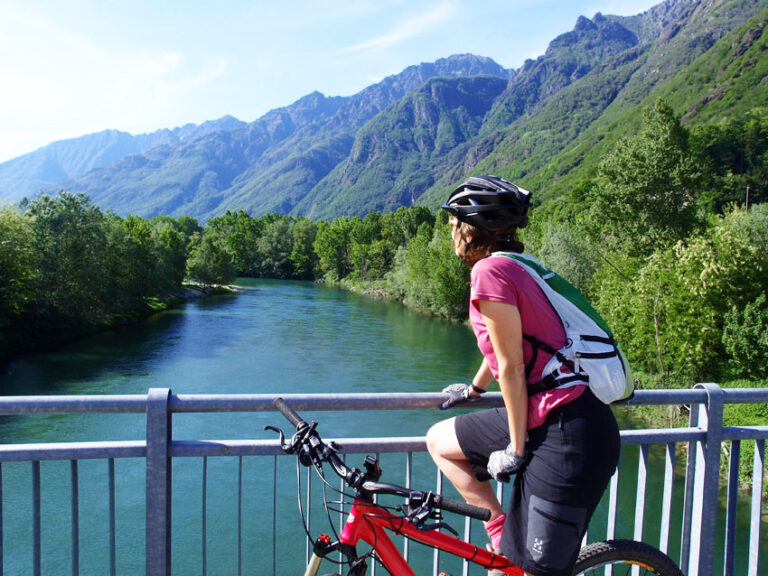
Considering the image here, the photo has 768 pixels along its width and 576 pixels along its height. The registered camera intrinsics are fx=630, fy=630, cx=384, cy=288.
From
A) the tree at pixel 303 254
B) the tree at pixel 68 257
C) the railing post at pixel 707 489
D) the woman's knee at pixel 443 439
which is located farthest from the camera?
the tree at pixel 303 254

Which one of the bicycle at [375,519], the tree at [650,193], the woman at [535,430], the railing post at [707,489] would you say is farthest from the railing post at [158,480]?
the tree at [650,193]

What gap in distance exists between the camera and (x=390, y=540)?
2.29 metres

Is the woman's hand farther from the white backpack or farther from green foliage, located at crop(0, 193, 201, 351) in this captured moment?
green foliage, located at crop(0, 193, 201, 351)

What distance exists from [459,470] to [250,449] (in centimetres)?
95

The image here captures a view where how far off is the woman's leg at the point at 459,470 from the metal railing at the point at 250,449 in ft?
0.86

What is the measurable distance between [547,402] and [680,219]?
33.1 m

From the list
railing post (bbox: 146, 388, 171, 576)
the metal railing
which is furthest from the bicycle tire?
railing post (bbox: 146, 388, 171, 576)

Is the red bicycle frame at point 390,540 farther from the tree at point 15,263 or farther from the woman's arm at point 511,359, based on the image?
the tree at point 15,263

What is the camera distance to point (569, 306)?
226cm

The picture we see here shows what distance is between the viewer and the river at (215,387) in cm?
1385

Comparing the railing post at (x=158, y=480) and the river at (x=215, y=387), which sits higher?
the railing post at (x=158, y=480)

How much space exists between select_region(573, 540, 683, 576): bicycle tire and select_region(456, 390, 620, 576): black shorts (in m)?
0.47

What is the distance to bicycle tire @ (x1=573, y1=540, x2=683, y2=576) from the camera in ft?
8.79

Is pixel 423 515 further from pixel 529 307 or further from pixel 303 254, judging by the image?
pixel 303 254
